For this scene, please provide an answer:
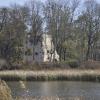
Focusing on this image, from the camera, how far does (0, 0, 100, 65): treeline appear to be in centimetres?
6031

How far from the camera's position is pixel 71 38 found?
66188mm

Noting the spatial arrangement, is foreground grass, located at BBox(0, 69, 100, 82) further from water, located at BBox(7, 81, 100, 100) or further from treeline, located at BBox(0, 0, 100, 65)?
treeline, located at BBox(0, 0, 100, 65)

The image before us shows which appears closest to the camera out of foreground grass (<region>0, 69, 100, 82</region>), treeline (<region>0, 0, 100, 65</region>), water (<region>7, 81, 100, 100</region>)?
water (<region>7, 81, 100, 100</region>)

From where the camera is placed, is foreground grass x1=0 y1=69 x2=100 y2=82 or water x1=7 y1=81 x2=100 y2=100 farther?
foreground grass x1=0 y1=69 x2=100 y2=82

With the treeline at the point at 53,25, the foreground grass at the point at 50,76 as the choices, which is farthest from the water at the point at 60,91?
the treeline at the point at 53,25

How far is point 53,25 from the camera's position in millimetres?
61438

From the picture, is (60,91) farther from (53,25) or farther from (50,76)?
(53,25)

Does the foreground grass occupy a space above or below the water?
above

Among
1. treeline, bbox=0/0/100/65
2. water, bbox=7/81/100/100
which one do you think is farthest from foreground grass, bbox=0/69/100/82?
treeline, bbox=0/0/100/65

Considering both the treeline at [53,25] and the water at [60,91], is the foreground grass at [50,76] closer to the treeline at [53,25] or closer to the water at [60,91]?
the water at [60,91]

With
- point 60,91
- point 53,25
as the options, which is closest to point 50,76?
point 60,91

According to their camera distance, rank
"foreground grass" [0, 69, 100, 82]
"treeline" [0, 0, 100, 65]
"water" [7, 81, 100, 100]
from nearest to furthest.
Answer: "water" [7, 81, 100, 100] < "foreground grass" [0, 69, 100, 82] < "treeline" [0, 0, 100, 65]

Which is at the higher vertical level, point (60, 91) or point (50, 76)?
point (50, 76)

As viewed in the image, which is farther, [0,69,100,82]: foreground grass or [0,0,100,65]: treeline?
[0,0,100,65]: treeline
